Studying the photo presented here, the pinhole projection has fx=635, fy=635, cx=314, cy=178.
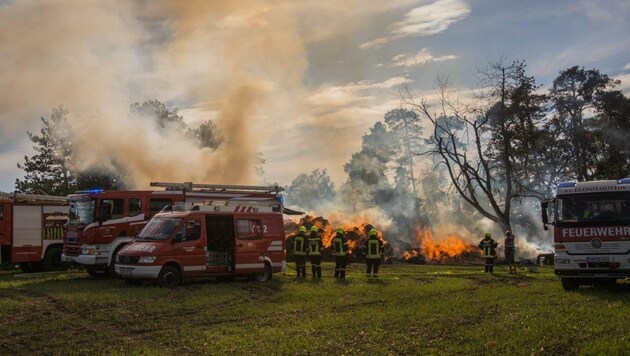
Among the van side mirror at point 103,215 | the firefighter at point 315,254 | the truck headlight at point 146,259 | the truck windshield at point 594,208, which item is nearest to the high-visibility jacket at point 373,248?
the firefighter at point 315,254

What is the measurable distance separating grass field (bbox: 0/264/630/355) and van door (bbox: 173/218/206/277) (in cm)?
55

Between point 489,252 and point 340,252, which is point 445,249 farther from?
point 340,252

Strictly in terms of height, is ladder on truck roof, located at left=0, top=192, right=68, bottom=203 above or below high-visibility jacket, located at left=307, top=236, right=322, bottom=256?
above

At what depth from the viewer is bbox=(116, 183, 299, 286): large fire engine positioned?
61.6 feet

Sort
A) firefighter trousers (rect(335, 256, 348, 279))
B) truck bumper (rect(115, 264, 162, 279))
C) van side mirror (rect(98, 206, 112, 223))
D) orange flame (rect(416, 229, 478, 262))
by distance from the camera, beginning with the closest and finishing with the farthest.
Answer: truck bumper (rect(115, 264, 162, 279)) → van side mirror (rect(98, 206, 112, 223)) → firefighter trousers (rect(335, 256, 348, 279)) → orange flame (rect(416, 229, 478, 262))

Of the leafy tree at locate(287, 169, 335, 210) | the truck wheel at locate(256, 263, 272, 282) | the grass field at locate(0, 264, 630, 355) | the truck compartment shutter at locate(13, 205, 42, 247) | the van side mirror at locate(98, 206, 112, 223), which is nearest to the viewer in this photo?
the grass field at locate(0, 264, 630, 355)

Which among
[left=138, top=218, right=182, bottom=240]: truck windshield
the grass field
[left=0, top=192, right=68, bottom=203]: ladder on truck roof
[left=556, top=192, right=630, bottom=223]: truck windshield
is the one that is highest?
[left=0, top=192, right=68, bottom=203]: ladder on truck roof

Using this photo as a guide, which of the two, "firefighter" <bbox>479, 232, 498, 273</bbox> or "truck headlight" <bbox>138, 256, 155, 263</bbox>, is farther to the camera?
"firefighter" <bbox>479, 232, 498, 273</bbox>

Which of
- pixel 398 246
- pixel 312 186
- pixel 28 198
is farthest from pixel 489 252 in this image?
pixel 312 186

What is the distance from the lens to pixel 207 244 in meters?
20.2

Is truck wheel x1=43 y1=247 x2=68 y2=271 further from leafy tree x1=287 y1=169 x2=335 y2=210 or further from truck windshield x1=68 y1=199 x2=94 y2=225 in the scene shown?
leafy tree x1=287 y1=169 x2=335 y2=210

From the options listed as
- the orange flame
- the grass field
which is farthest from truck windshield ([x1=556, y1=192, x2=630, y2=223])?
the orange flame

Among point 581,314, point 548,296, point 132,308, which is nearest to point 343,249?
point 548,296

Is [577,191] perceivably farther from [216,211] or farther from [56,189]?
[56,189]
